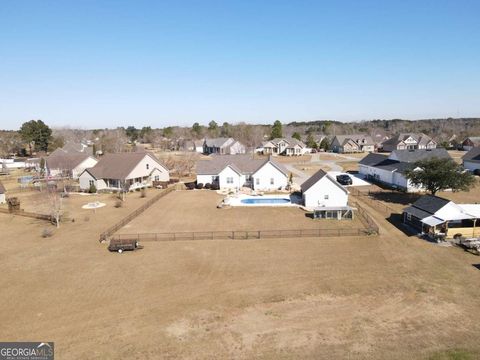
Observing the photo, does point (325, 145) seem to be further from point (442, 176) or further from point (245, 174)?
point (442, 176)

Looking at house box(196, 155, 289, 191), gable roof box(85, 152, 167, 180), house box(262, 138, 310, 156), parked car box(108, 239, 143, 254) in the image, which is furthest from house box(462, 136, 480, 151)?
parked car box(108, 239, 143, 254)

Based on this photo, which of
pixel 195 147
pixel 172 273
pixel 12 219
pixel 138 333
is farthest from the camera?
pixel 195 147

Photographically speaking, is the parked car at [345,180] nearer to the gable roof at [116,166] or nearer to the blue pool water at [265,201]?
the blue pool water at [265,201]

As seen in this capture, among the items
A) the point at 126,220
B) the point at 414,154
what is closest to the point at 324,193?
the point at 126,220

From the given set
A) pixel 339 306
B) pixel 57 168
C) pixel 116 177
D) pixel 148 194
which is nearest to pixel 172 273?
pixel 339 306

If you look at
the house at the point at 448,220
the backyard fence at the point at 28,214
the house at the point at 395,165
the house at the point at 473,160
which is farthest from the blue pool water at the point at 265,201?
the house at the point at 473,160

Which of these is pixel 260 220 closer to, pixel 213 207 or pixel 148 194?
pixel 213 207
